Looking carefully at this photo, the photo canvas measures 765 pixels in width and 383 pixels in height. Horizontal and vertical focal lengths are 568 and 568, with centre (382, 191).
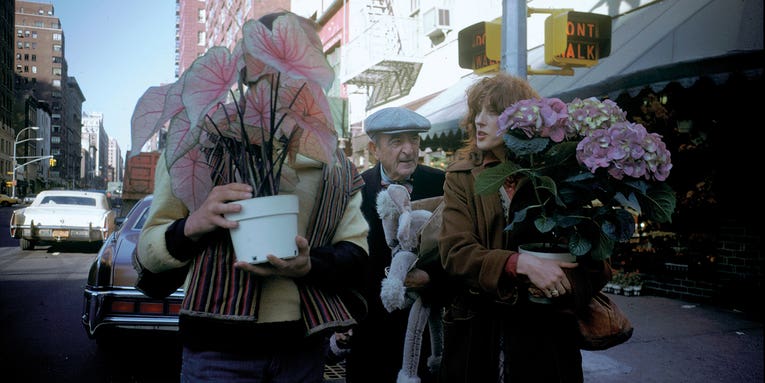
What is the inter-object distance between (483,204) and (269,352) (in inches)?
37.1

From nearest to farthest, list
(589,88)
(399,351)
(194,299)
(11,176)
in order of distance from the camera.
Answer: (194,299), (399,351), (589,88), (11,176)

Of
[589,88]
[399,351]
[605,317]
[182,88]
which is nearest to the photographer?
[182,88]

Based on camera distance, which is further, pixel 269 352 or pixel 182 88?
pixel 269 352

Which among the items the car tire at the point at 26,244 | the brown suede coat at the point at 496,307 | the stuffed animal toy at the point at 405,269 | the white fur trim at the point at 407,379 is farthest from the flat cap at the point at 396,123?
the car tire at the point at 26,244

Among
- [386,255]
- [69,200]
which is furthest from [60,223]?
[386,255]

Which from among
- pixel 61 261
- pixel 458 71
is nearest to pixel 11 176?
pixel 61 261

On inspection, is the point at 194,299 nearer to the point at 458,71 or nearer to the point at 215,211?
the point at 215,211

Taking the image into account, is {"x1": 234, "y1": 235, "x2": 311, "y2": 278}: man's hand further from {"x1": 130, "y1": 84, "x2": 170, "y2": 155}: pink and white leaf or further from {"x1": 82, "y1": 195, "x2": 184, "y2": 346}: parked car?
{"x1": 82, "y1": 195, "x2": 184, "y2": 346}: parked car

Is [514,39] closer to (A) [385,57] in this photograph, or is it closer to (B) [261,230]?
(B) [261,230]

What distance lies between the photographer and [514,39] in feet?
15.2

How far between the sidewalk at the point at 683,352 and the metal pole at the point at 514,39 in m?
2.67

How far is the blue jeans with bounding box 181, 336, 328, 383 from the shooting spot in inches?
69.7

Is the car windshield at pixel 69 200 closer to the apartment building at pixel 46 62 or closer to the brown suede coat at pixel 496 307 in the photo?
the brown suede coat at pixel 496 307

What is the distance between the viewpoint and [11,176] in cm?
8188
